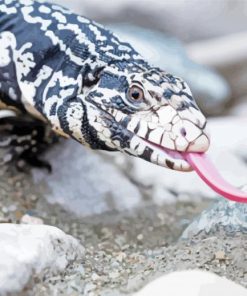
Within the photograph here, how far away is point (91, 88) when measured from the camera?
2.06 meters

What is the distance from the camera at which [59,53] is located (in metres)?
2.16

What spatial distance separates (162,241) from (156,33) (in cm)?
156

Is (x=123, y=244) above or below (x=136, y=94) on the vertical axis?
below

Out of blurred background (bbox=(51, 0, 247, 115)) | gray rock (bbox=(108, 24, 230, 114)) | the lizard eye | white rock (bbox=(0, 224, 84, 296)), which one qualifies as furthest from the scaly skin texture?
blurred background (bbox=(51, 0, 247, 115))

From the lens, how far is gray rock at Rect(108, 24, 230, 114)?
326cm

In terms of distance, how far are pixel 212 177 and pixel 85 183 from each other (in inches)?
29.8

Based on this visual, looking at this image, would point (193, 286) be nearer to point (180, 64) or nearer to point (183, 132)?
point (183, 132)

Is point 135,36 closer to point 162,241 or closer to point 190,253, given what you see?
point 162,241

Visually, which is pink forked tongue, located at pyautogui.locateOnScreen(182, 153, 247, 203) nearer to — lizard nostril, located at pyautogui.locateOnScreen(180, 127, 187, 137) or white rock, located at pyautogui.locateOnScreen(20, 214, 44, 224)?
lizard nostril, located at pyautogui.locateOnScreen(180, 127, 187, 137)

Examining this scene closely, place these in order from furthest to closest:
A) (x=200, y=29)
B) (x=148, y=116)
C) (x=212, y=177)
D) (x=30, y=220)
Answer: (x=200, y=29), (x=30, y=220), (x=148, y=116), (x=212, y=177)

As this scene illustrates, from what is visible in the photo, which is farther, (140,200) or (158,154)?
(140,200)

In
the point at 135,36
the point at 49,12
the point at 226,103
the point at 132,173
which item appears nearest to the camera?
the point at 49,12

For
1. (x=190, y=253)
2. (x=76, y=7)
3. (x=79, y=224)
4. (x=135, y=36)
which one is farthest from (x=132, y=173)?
(x=76, y=7)

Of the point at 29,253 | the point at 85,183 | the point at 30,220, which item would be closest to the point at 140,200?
Result: the point at 85,183
